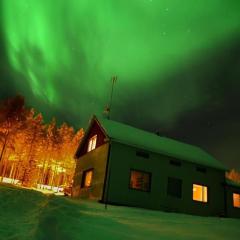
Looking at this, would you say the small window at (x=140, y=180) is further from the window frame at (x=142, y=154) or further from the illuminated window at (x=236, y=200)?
the illuminated window at (x=236, y=200)

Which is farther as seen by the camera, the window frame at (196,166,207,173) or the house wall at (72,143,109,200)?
the window frame at (196,166,207,173)

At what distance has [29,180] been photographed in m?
39.6

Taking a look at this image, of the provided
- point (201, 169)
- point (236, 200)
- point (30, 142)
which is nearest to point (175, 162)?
point (201, 169)

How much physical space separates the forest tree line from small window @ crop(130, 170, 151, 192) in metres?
20.3

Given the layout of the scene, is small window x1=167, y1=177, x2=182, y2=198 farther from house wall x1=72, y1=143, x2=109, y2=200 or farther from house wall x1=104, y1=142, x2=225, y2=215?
house wall x1=72, y1=143, x2=109, y2=200

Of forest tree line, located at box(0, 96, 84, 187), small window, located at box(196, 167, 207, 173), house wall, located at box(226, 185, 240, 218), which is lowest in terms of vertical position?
house wall, located at box(226, 185, 240, 218)

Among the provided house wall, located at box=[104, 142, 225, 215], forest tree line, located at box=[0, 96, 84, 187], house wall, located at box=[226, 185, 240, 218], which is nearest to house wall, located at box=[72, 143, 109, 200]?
house wall, located at box=[104, 142, 225, 215]

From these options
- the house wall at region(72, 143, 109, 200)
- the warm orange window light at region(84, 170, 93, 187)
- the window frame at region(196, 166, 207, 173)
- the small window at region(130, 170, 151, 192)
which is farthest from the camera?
the window frame at region(196, 166, 207, 173)

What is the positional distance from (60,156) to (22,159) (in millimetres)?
6031

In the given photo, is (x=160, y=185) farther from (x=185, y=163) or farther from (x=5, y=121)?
(x=5, y=121)

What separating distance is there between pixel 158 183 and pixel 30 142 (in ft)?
86.7

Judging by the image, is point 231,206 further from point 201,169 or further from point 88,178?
point 88,178

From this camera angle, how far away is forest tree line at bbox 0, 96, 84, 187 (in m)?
33.5

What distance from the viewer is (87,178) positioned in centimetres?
2164
